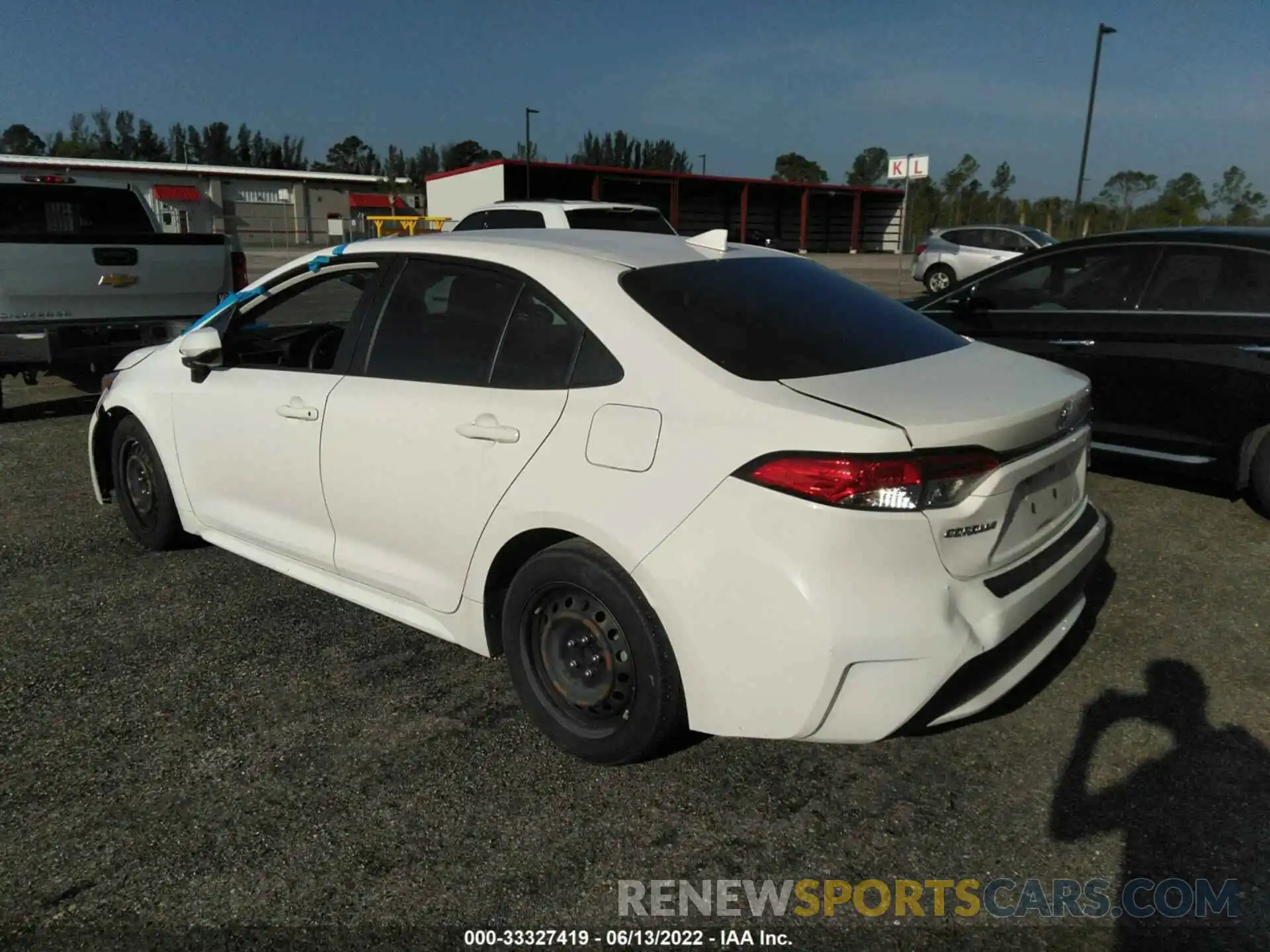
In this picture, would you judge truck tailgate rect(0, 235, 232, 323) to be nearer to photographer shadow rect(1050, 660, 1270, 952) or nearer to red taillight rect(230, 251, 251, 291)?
red taillight rect(230, 251, 251, 291)

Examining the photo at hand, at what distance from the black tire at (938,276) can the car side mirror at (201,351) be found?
19.7 metres

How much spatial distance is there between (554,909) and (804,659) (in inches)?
33.8

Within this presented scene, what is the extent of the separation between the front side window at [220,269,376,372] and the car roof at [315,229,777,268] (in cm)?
21

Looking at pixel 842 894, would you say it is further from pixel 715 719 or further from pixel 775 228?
pixel 775 228

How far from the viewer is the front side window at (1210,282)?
518cm

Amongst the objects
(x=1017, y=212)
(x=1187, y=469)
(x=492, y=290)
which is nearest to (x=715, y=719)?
(x=492, y=290)

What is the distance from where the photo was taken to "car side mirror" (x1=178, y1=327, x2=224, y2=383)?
3939 millimetres

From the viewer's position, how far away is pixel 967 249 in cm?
2136

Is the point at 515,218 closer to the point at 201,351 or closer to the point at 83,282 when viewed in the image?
the point at 83,282

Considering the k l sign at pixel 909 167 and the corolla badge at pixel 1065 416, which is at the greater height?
the k l sign at pixel 909 167

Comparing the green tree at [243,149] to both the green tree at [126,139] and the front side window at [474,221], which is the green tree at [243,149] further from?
the front side window at [474,221]

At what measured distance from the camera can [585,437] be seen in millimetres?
2730

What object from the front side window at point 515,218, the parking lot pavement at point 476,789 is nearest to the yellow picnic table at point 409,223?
the front side window at point 515,218

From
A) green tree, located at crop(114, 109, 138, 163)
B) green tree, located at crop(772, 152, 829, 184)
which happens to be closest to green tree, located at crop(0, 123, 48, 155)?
green tree, located at crop(114, 109, 138, 163)
